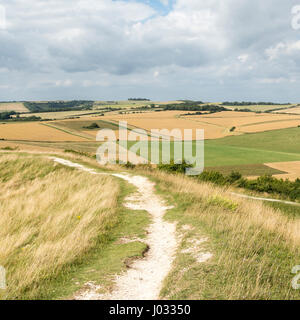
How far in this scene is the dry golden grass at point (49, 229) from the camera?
18.7 feet

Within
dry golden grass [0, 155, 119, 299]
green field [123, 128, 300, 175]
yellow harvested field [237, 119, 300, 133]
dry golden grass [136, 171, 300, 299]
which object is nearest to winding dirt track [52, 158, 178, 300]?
dry golden grass [136, 171, 300, 299]

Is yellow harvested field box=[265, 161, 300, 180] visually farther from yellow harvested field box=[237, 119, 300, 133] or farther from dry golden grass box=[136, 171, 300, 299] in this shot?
yellow harvested field box=[237, 119, 300, 133]

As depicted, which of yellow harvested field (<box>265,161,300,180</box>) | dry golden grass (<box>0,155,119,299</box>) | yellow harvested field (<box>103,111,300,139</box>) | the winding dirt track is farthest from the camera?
yellow harvested field (<box>103,111,300,139</box>)

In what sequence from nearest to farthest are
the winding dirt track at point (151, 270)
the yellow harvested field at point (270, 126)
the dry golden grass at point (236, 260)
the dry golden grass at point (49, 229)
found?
1. the dry golden grass at point (236, 260)
2. the winding dirt track at point (151, 270)
3. the dry golden grass at point (49, 229)
4. the yellow harvested field at point (270, 126)

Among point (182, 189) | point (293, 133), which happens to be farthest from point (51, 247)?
point (293, 133)

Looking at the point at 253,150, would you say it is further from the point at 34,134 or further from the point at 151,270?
the point at 151,270

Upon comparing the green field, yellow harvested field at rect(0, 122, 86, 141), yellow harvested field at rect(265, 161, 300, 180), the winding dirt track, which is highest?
yellow harvested field at rect(0, 122, 86, 141)

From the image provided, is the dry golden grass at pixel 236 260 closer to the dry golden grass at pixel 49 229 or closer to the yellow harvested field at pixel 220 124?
the dry golden grass at pixel 49 229

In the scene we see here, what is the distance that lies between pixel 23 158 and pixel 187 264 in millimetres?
22515

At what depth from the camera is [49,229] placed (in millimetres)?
8703

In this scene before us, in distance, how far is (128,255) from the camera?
6.85m

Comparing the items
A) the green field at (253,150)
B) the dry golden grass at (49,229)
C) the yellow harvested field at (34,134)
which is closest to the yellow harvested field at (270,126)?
the green field at (253,150)

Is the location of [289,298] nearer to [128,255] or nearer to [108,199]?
[128,255]

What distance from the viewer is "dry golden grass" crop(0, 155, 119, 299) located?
5.69 meters
